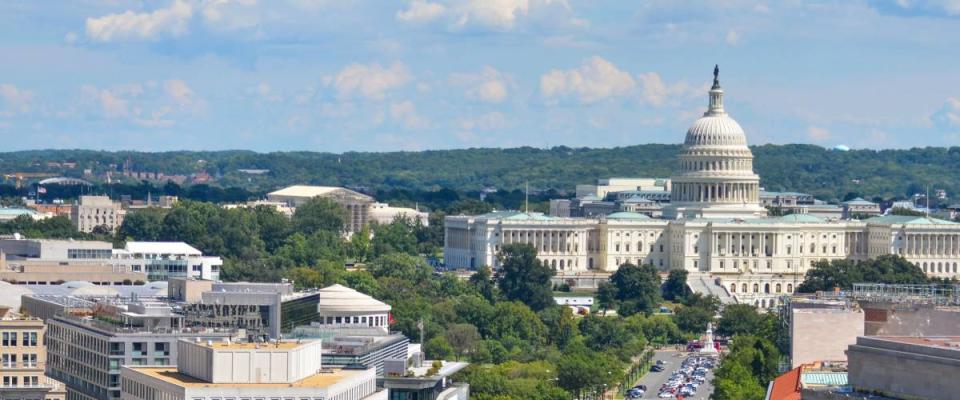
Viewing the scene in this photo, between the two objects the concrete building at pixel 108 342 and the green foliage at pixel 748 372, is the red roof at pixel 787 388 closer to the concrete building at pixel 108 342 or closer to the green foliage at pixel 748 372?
the concrete building at pixel 108 342

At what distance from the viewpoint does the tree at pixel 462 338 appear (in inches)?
6068

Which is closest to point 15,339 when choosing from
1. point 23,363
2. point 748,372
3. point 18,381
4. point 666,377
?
point 23,363

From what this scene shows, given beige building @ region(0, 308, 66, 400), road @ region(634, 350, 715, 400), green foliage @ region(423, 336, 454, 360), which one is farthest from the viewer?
green foliage @ region(423, 336, 454, 360)

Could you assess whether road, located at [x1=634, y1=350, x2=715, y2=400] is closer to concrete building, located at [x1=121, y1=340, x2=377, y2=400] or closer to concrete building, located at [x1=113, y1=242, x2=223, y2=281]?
concrete building, located at [x1=113, y1=242, x2=223, y2=281]

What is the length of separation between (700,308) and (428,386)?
9554 cm

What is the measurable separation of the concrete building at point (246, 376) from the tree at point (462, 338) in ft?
230

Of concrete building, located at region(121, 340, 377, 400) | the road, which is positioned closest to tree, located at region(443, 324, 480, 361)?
the road

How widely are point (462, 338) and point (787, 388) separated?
73.9 meters

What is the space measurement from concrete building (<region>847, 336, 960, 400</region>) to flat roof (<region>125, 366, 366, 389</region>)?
1532cm

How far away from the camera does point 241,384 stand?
76938mm

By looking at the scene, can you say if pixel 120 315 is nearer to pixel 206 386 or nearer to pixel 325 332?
pixel 325 332

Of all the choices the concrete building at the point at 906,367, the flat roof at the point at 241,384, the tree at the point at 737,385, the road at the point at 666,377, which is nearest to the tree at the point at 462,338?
the road at the point at 666,377

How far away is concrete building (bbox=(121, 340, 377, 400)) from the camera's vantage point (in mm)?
76375

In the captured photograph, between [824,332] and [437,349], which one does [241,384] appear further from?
[437,349]
